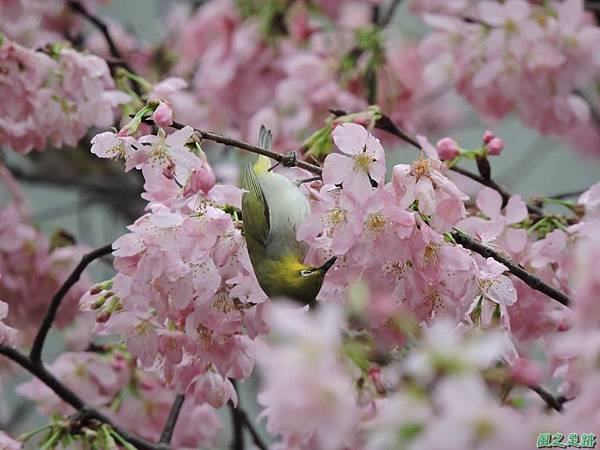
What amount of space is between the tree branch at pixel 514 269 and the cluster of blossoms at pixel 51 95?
44 cm

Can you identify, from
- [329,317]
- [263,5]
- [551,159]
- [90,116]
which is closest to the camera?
[329,317]

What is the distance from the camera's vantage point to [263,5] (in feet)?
5.14

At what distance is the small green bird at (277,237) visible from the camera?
63 cm

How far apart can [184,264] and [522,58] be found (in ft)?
2.13

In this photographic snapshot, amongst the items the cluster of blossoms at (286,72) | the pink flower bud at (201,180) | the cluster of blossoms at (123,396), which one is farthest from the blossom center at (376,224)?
the cluster of blossoms at (286,72)

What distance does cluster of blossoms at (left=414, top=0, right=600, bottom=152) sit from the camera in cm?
116

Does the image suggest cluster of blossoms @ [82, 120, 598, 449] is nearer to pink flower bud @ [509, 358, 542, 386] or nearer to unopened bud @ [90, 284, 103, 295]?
unopened bud @ [90, 284, 103, 295]

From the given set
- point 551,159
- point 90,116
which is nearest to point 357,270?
point 90,116

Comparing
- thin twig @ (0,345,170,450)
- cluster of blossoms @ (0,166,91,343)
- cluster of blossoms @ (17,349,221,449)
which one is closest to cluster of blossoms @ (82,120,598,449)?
thin twig @ (0,345,170,450)

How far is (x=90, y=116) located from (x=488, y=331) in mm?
499

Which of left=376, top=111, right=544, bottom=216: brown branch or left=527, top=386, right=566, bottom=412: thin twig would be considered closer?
Result: left=527, top=386, right=566, bottom=412: thin twig

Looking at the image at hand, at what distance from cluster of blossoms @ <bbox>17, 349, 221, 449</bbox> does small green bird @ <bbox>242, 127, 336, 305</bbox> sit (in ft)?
1.23

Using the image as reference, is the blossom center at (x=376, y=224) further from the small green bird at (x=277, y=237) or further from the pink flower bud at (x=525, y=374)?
the pink flower bud at (x=525, y=374)

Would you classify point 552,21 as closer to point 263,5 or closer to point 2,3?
point 263,5
